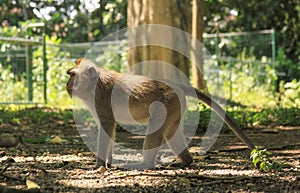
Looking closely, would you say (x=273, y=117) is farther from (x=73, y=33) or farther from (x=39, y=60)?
(x=73, y=33)

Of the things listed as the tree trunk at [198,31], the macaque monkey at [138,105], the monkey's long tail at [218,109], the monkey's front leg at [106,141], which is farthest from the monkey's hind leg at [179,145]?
the tree trunk at [198,31]

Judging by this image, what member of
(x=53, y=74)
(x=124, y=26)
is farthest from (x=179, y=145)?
(x=124, y=26)

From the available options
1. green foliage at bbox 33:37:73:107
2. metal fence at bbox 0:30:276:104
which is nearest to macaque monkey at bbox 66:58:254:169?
metal fence at bbox 0:30:276:104

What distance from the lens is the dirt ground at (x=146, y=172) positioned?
4.77 meters

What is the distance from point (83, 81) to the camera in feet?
20.7

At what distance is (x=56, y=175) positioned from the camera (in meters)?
5.33

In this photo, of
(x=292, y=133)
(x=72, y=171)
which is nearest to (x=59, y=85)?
(x=292, y=133)

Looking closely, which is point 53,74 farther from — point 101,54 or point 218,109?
point 218,109

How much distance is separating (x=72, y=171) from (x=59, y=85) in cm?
1114

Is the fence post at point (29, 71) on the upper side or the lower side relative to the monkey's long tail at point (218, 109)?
lower

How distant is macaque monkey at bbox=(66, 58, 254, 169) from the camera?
6.06m

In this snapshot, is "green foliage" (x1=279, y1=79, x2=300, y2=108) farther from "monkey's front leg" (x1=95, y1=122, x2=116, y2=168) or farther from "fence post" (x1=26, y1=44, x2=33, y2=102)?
"monkey's front leg" (x1=95, y1=122, x2=116, y2=168)

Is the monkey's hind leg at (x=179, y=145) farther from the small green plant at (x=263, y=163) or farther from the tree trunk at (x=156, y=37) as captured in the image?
the tree trunk at (x=156, y=37)

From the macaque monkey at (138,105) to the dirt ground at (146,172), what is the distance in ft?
0.78
